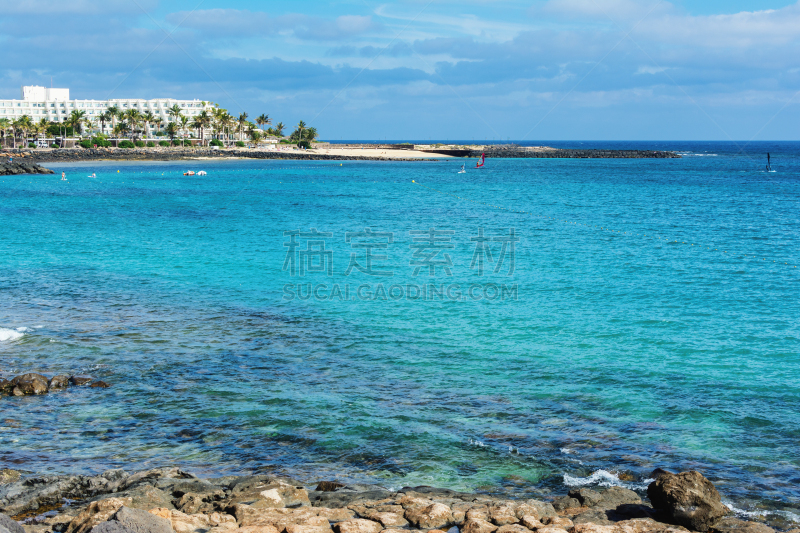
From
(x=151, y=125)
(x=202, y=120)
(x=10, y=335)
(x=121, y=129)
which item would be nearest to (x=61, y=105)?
(x=151, y=125)

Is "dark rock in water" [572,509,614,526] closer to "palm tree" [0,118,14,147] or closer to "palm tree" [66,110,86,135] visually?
"palm tree" [0,118,14,147]

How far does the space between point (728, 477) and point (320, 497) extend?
260 inches

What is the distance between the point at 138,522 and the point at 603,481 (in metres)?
6.83

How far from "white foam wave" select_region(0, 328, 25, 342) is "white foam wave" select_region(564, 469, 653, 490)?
1494 cm

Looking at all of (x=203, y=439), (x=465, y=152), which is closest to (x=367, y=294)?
(x=203, y=439)

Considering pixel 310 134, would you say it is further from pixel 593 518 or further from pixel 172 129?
pixel 593 518

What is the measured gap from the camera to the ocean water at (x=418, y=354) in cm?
1085

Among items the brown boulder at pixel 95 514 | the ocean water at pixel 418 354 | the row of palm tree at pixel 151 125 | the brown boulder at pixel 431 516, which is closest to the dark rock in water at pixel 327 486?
the ocean water at pixel 418 354

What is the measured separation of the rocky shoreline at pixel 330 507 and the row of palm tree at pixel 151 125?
139 metres

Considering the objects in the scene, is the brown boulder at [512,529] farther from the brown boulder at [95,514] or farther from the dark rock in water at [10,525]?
the dark rock in water at [10,525]

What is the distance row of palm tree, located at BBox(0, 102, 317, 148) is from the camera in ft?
430

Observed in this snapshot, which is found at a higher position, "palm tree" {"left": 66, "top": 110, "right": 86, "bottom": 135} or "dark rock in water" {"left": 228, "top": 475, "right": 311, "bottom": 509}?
"palm tree" {"left": 66, "top": 110, "right": 86, "bottom": 135}

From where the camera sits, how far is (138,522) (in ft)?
23.1

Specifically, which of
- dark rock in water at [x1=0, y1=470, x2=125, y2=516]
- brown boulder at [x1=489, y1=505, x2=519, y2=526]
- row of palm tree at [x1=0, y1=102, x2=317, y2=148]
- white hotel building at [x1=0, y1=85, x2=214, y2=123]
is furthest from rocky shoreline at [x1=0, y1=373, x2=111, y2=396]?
white hotel building at [x1=0, y1=85, x2=214, y2=123]
